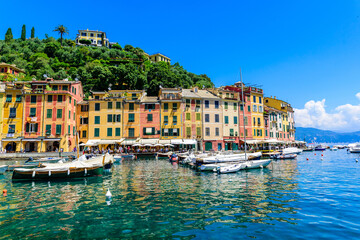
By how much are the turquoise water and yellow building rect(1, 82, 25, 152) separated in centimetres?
2931

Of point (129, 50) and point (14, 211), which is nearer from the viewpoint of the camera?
point (14, 211)

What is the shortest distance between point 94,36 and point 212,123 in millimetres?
96343

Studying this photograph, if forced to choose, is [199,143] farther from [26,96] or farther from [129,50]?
[129,50]

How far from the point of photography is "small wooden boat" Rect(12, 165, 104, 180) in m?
20.8

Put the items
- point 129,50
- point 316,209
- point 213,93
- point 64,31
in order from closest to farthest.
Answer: point 316,209 → point 213,93 → point 64,31 → point 129,50

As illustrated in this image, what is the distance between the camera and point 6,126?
4256 centimetres

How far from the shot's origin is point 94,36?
4732 inches

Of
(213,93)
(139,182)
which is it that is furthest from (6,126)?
(213,93)

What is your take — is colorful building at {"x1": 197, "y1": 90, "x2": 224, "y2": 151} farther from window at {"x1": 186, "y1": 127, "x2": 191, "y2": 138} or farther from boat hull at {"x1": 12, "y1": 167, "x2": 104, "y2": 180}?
boat hull at {"x1": 12, "y1": 167, "x2": 104, "y2": 180}

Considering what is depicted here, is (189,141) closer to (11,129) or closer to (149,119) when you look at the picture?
(149,119)

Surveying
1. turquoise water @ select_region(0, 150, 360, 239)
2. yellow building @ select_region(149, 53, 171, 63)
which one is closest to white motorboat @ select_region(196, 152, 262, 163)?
turquoise water @ select_region(0, 150, 360, 239)

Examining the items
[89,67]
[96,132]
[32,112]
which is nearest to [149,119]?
[96,132]

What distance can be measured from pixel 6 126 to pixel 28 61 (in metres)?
50.1

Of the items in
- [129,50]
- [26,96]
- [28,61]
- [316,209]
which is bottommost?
[316,209]
